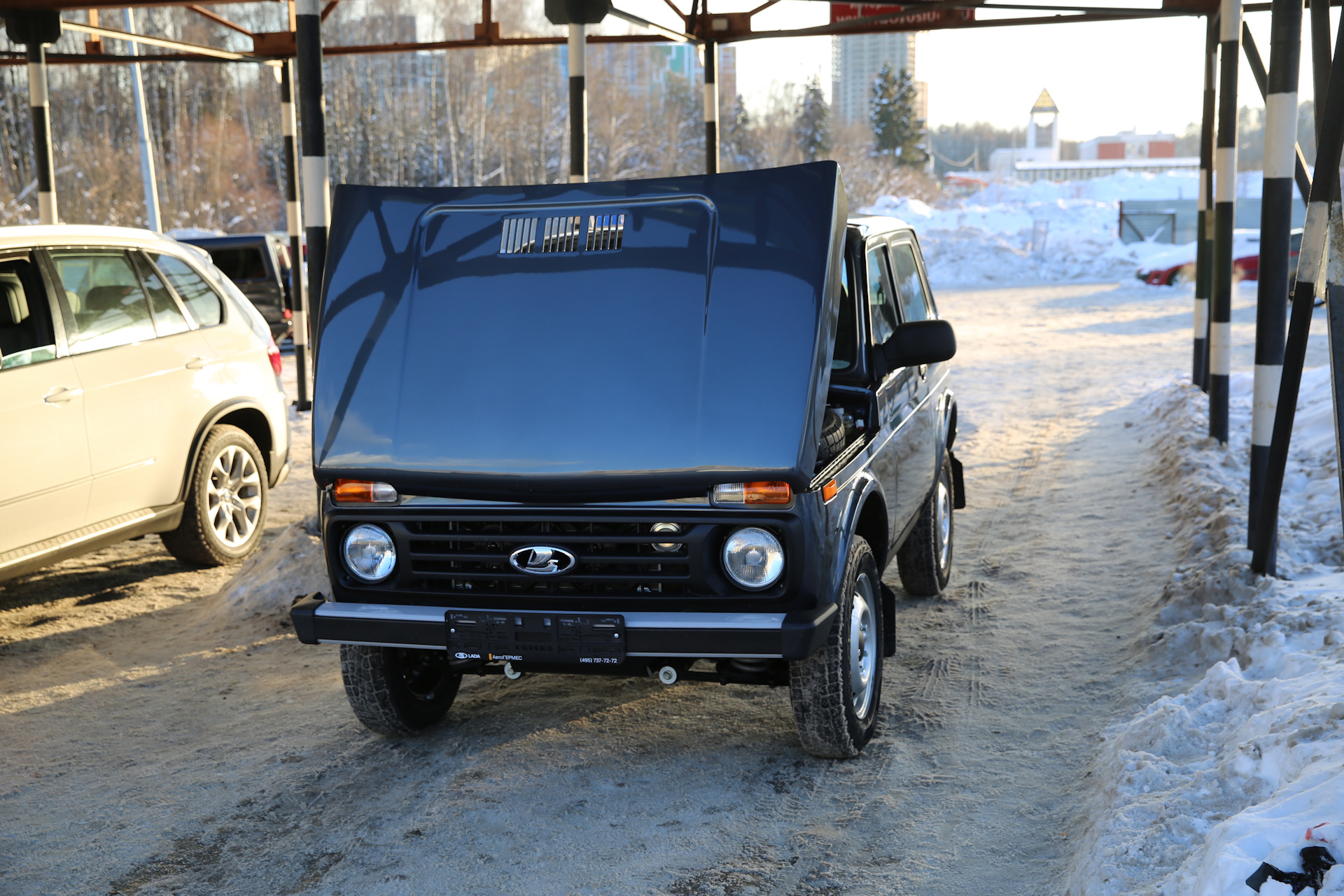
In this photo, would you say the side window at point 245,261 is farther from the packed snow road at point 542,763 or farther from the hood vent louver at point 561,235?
the hood vent louver at point 561,235

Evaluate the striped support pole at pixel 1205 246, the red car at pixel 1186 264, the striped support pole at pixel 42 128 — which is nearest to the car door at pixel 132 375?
the striped support pole at pixel 42 128

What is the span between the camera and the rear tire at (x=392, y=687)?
433 centimetres

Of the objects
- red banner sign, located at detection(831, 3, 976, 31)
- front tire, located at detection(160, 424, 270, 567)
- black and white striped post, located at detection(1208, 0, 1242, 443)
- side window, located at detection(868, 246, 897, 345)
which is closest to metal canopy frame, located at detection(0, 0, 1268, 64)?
red banner sign, located at detection(831, 3, 976, 31)

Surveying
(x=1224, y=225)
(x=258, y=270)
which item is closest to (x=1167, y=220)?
(x=258, y=270)

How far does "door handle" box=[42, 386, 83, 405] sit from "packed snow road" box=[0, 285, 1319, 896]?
1271 millimetres

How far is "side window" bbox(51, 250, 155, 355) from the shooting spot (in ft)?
20.2

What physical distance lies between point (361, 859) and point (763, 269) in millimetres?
2304

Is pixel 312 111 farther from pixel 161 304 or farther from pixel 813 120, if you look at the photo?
pixel 813 120

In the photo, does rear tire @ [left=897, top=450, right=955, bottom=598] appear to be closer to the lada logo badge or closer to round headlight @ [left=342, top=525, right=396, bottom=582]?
the lada logo badge

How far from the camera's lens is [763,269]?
3834 mm

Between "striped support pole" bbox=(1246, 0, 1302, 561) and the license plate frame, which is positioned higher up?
"striped support pole" bbox=(1246, 0, 1302, 561)

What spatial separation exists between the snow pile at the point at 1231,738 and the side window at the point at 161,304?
18.1ft

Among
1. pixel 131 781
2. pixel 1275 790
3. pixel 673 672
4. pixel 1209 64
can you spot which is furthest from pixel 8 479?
pixel 1209 64

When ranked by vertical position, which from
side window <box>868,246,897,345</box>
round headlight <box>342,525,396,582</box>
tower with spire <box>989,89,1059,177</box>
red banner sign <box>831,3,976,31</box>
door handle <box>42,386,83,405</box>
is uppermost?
tower with spire <box>989,89,1059,177</box>
